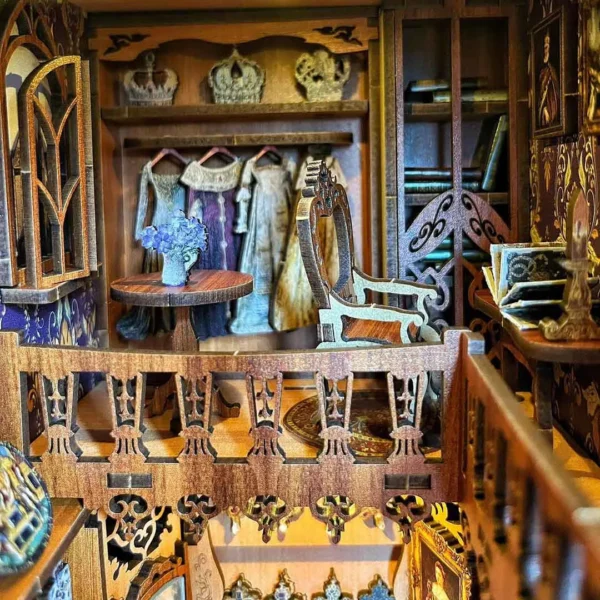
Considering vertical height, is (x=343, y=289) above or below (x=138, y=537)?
above

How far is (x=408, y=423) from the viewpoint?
209 centimetres

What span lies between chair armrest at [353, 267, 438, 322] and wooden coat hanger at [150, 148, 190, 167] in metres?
1.15

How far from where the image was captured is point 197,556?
11.4 feet

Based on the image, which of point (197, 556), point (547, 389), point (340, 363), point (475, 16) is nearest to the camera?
point (340, 363)

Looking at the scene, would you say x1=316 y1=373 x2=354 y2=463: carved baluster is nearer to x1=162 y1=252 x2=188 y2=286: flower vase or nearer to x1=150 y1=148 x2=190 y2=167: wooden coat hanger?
x1=162 y1=252 x2=188 y2=286: flower vase

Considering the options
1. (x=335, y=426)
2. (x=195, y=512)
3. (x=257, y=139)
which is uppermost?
(x=257, y=139)

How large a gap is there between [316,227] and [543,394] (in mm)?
924

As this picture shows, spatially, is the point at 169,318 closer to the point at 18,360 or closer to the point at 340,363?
the point at 18,360

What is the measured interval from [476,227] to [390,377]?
4.81ft

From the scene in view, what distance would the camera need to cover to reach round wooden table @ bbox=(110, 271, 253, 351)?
2.60 metres

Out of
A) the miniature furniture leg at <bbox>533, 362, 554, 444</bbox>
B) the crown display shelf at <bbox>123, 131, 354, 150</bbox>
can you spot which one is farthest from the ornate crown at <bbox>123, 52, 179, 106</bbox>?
the miniature furniture leg at <bbox>533, 362, 554, 444</bbox>

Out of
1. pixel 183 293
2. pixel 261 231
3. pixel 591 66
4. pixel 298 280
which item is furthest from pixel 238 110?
pixel 591 66

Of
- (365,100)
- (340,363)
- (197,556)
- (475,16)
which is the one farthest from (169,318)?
(475,16)

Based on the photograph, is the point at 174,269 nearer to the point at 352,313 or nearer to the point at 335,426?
the point at 352,313
